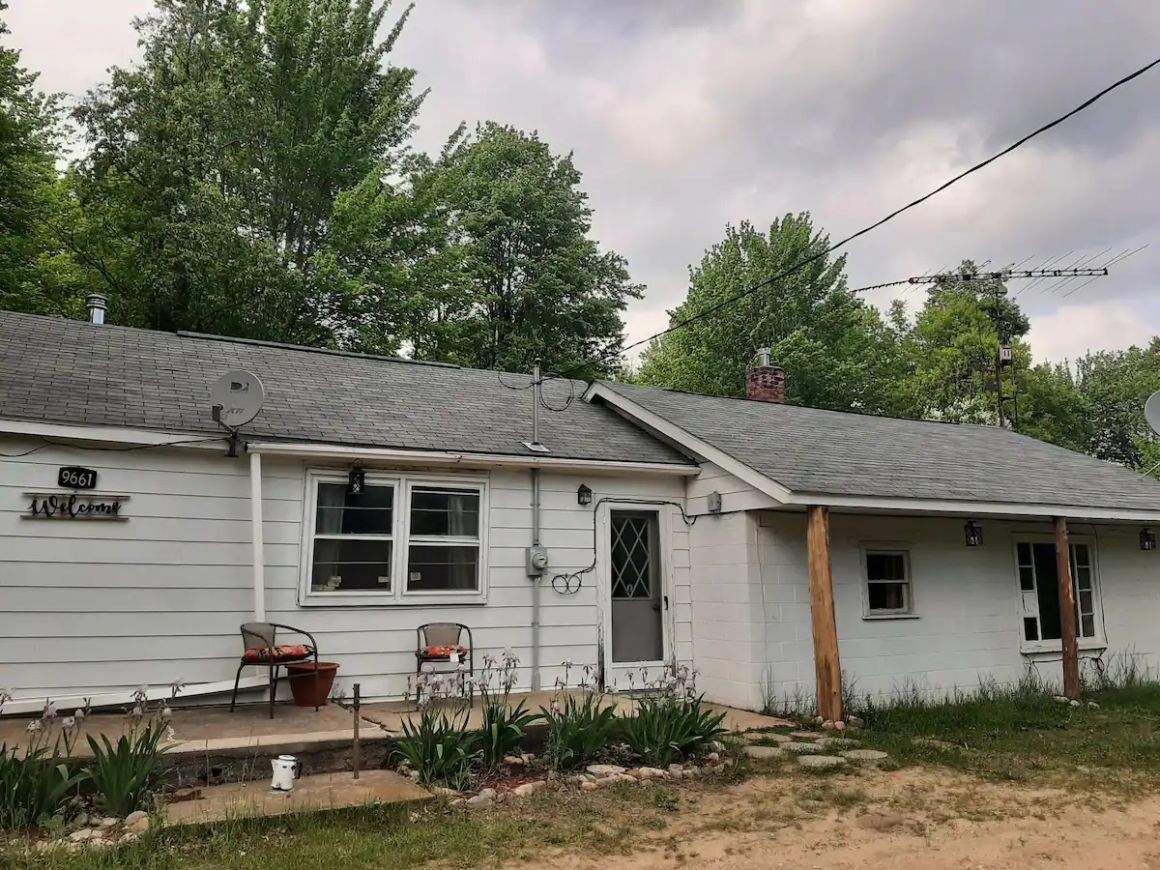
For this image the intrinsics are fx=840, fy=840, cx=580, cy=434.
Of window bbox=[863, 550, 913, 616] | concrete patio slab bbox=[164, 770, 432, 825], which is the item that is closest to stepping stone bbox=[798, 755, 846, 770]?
concrete patio slab bbox=[164, 770, 432, 825]

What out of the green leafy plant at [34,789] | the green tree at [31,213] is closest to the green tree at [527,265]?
the green tree at [31,213]

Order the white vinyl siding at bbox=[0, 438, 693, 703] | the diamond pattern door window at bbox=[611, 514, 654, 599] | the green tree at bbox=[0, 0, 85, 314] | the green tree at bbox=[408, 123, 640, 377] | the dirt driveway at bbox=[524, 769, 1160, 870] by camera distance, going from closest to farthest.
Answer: the dirt driveway at bbox=[524, 769, 1160, 870], the white vinyl siding at bbox=[0, 438, 693, 703], the diamond pattern door window at bbox=[611, 514, 654, 599], the green tree at bbox=[0, 0, 85, 314], the green tree at bbox=[408, 123, 640, 377]

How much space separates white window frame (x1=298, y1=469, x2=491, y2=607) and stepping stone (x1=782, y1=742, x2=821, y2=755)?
3204 millimetres

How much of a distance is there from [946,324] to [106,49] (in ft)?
100

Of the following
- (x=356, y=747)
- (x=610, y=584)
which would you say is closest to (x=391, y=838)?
(x=356, y=747)

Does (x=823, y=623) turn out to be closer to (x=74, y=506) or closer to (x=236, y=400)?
(x=236, y=400)

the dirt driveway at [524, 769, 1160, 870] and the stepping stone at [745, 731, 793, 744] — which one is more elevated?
the stepping stone at [745, 731, 793, 744]

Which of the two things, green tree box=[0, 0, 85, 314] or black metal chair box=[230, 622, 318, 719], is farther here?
green tree box=[0, 0, 85, 314]

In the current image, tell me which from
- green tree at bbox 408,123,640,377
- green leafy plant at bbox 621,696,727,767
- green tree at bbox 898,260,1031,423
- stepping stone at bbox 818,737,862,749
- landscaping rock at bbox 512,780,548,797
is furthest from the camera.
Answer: green tree at bbox 898,260,1031,423

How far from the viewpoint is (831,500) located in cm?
790

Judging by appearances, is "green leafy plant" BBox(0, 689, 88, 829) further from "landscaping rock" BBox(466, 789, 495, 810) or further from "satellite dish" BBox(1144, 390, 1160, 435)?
"satellite dish" BBox(1144, 390, 1160, 435)

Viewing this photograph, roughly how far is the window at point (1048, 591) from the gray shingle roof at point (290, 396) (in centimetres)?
500

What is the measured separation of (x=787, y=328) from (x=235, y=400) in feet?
73.0

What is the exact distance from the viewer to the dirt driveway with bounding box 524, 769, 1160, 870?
13.7 feet
